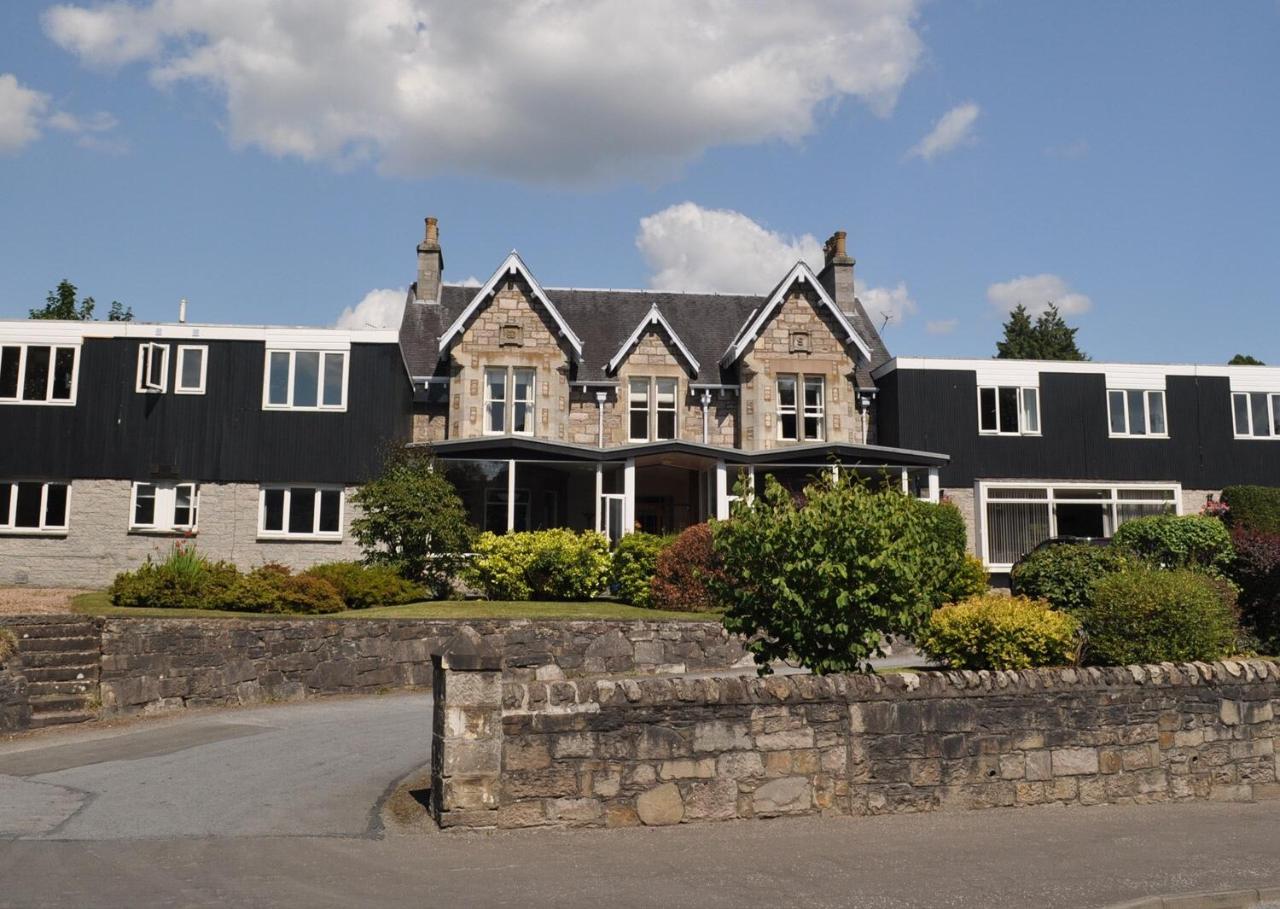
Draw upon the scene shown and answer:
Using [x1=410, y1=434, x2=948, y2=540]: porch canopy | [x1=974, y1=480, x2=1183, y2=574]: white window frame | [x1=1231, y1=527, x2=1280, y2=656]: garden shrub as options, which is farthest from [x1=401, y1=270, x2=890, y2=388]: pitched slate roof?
[x1=1231, y1=527, x2=1280, y2=656]: garden shrub

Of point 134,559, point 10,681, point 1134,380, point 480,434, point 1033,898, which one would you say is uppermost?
point 1134,380

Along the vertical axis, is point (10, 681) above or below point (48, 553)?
below

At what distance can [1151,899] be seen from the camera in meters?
7.41

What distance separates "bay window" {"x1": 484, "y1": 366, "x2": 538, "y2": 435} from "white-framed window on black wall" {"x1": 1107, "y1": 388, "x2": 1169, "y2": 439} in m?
18.0

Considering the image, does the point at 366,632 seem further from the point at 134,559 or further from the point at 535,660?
the point at 134,559

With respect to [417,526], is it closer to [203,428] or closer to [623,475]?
[623,475]

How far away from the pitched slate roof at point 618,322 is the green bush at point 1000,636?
2006 centimetres

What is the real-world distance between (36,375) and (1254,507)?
34.0m

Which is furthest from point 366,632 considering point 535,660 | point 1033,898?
point 1033,898

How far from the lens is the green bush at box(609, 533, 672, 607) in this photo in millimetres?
22500

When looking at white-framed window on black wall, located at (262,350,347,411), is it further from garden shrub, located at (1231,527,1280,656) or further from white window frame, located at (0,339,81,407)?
garden shrub, located at (1231,527,1280,656)

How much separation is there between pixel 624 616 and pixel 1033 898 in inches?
492

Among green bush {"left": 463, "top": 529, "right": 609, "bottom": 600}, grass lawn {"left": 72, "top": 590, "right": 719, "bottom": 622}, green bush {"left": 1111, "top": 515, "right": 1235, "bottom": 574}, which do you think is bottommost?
grass lawn {"left": 72, "top": 590, "right": 719, "bottom": 622}

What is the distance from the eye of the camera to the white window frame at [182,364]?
28.0m
